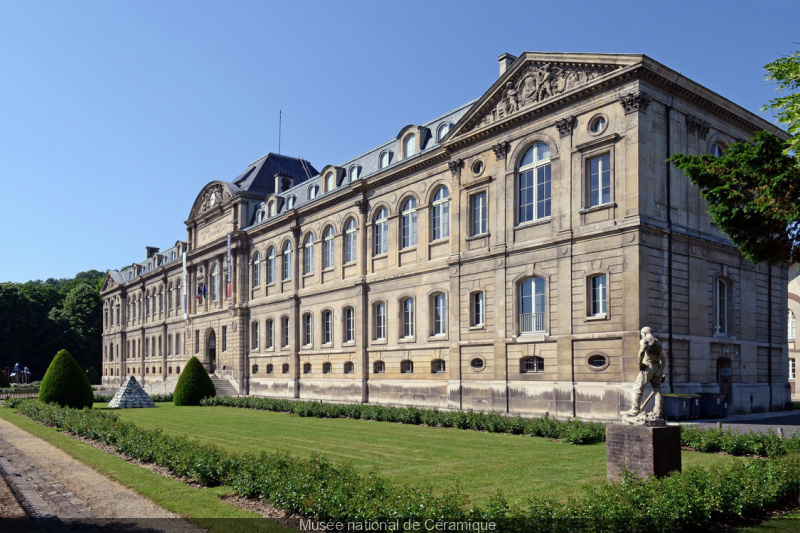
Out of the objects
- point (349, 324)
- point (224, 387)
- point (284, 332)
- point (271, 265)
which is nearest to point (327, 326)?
point (349, 324)

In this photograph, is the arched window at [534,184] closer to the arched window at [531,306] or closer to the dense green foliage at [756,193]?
the arched window at [531,306]

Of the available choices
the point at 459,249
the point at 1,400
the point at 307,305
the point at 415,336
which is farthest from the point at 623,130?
the point at 1,400

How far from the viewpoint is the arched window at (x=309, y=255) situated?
44125mm

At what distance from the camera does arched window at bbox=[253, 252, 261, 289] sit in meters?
50.5

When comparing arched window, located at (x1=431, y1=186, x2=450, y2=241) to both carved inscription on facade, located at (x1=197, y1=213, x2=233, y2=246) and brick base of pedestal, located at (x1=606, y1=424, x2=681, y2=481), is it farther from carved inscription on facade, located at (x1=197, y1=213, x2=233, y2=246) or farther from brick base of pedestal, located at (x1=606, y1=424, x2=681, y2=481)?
carved inscription on facade, located at (x1=197, y1=213, x2=233, y2=246)

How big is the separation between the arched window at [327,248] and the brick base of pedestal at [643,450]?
30920mm

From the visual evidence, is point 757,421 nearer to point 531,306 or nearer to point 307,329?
point 531,306

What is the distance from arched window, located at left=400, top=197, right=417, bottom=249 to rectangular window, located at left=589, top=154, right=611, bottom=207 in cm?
1115

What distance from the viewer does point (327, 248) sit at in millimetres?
42625

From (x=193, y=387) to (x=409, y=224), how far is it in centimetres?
1686

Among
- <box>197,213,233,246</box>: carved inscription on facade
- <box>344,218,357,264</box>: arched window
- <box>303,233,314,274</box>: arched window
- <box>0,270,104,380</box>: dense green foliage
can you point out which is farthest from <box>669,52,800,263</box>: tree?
<box>0,270,104,380</box>: dense green foliage

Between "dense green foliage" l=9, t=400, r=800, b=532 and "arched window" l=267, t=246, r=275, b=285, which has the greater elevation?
"arched window" l=267, t=246, r=275, b=285

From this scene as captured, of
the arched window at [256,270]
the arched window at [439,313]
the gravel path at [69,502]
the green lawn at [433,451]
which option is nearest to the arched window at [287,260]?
the arched window at [256,270]

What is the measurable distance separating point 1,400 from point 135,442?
3355 centimetres
